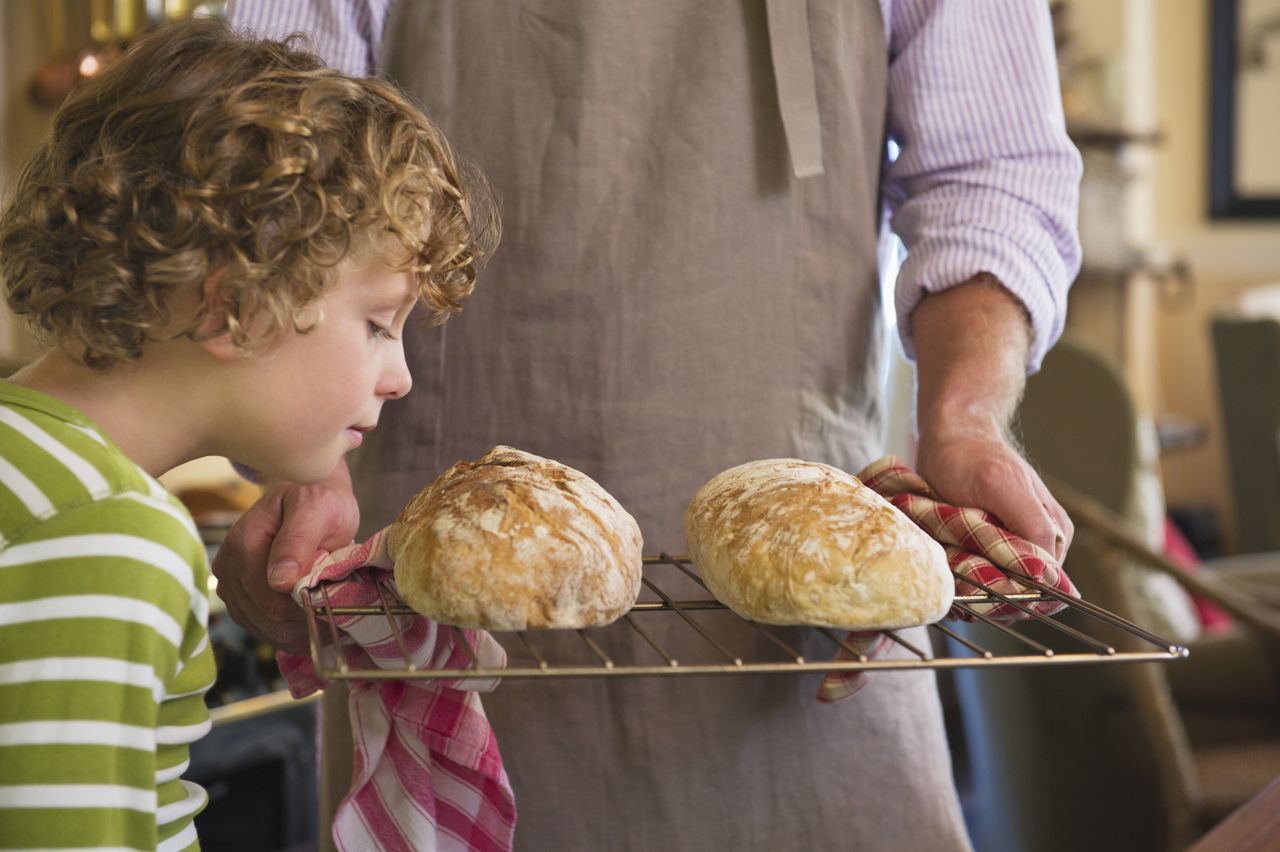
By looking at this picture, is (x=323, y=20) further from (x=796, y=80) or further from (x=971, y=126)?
(x=971, y=126)

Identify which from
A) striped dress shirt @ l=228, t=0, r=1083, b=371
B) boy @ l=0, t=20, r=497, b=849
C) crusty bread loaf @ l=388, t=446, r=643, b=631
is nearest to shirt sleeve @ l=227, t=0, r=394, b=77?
striped dress shirt @ l=228, t=0, r=1083, b=371

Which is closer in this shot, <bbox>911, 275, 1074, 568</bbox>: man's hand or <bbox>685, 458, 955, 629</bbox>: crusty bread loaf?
<bbox>685, 458, 955, 629</bbox>: crusty bread loaf

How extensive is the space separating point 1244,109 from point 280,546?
5.22 metres

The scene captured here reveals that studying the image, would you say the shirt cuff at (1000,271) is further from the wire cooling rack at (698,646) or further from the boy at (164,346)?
the boy at (164,346)

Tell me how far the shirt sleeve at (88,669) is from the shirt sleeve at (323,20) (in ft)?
1.80

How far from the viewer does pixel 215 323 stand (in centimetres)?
80

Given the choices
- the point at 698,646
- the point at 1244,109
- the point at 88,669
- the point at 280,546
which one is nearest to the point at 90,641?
the point at 88,669

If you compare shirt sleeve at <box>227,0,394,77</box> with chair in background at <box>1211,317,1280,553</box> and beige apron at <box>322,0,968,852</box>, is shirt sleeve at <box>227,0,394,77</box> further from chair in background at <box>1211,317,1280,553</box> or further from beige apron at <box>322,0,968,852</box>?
chair in background at <box>1211,317,1280,553</box>

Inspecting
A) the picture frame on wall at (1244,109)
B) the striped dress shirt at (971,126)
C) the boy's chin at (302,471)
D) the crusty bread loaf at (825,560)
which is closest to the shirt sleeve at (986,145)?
the striped dress shirt at (971,126)

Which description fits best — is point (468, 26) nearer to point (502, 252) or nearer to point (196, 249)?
point (502, 252)

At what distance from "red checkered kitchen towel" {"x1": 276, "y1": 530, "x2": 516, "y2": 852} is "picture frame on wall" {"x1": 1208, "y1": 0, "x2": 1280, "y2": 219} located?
5.11 metres

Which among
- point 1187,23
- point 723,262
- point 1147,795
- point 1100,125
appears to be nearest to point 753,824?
point 723,262

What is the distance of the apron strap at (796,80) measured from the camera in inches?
42.3

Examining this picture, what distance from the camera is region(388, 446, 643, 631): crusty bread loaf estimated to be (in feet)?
2.38
